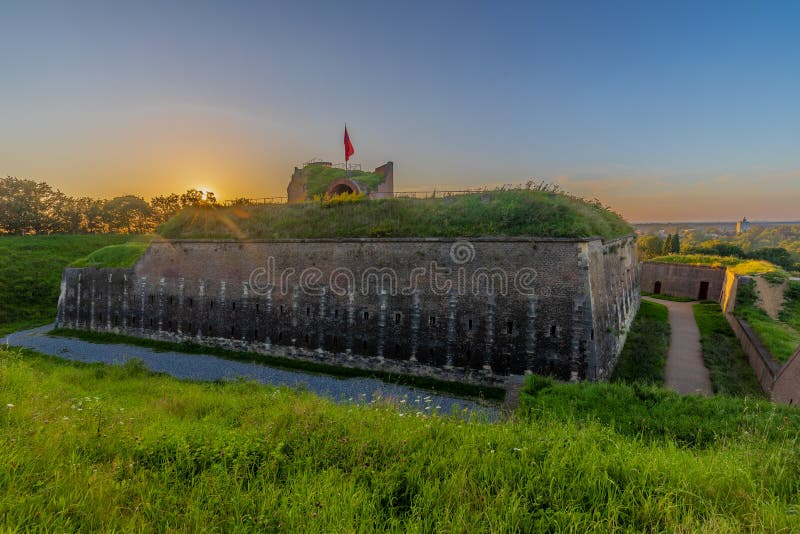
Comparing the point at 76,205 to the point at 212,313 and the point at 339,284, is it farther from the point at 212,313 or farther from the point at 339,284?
the point at 339,284

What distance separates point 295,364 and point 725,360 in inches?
866

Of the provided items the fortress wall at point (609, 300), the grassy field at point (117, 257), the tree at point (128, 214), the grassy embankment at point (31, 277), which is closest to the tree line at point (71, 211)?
the tree at point (128, 214)

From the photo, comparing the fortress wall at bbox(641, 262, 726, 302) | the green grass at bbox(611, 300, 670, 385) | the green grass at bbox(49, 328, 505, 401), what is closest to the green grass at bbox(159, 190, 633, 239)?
the green grass at bbox(611, 300, 670, 385)

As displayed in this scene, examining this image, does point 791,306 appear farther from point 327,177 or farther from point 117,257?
point 117,257

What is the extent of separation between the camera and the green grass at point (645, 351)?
15158mm

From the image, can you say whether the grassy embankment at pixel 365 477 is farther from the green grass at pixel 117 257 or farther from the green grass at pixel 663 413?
the green grass at pixel 117 257

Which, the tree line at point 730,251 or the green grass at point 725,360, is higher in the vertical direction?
the tree line at point 730,251

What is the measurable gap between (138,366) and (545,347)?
1737 centimetres

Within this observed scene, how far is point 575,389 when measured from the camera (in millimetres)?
8695

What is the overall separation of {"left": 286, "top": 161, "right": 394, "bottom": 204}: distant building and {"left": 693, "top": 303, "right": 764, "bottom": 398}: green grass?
2205 centimetres

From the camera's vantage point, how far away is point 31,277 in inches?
1243

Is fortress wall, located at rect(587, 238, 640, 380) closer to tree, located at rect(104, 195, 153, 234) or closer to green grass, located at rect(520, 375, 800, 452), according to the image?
green grass, located at rect(520, 375, 800, 452)

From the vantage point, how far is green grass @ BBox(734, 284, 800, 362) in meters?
14.8

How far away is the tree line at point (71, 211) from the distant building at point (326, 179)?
20.7 meters
